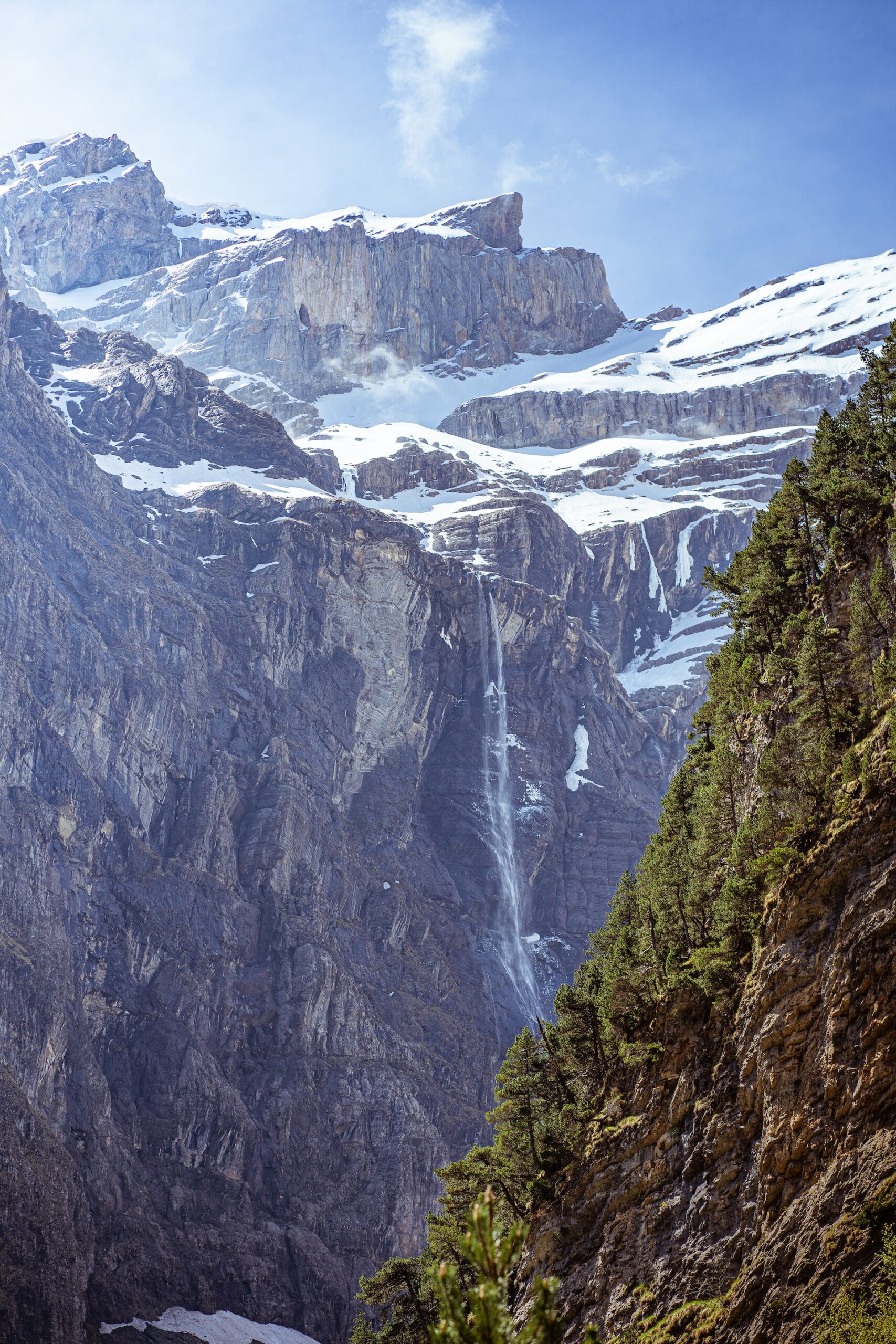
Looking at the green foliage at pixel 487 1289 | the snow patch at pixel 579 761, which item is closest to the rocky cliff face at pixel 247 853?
the snow patch at pixel 579 761

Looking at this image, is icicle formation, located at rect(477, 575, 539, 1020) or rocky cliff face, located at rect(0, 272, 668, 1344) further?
icicle formation, located at rect(477, 575, 539, 1020)

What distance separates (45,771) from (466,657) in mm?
63947

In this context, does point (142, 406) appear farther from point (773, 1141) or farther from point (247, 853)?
point (773, 1141)

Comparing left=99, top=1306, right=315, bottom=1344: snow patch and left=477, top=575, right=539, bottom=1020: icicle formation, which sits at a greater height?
left=477, top=575, right=539, bottom=1020: icicle formation

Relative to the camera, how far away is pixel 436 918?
429 feet

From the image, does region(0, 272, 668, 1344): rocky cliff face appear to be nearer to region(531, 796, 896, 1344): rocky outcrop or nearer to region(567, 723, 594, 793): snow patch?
region(567, 723, 594, 793): snow patch

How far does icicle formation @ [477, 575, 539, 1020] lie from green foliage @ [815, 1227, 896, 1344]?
103 meters

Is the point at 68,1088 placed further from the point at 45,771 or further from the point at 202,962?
the point at 45,771

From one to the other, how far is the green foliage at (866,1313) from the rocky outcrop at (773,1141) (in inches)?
23.0

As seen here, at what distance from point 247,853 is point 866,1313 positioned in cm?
9835

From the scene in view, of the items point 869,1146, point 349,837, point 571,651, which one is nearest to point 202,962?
point 349,837

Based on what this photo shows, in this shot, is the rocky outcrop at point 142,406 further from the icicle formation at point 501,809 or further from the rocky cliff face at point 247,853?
the icicle formation at point 501,809

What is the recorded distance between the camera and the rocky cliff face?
90.9 metres

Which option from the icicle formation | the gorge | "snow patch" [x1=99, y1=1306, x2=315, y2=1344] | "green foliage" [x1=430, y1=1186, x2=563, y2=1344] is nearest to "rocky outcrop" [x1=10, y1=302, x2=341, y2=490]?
the gorge
